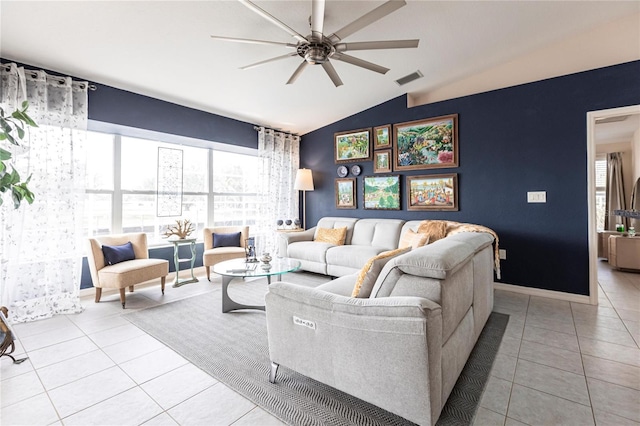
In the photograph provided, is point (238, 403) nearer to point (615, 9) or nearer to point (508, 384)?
point (508, 384)

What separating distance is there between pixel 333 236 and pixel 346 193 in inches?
39.5

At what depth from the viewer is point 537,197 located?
11.7 feet

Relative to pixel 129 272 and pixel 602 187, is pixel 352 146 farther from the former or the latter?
pixel 602 187

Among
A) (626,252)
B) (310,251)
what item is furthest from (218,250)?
(626,252)

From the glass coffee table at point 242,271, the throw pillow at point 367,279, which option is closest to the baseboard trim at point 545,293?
the glass coffee table at point 242,271

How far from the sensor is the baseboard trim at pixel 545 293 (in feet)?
10.9

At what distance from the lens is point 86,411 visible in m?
1.62

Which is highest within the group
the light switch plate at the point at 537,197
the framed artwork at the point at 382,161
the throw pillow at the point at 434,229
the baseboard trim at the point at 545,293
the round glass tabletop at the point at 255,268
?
the framed artwork at the point at 382,161

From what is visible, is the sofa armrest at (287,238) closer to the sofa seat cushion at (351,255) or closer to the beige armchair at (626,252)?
the sofa seat cushion at (351,255)

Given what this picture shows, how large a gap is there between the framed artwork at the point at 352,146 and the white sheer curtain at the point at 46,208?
3.70 meters

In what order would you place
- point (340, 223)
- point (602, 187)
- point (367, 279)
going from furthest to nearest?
point (602, 187)
point (340, 223)
point (367, 279)

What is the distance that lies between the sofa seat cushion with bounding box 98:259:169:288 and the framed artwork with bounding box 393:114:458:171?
12.2 feet

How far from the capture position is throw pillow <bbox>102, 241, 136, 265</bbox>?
3.44 meters

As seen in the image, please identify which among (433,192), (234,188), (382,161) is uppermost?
(382,161)
